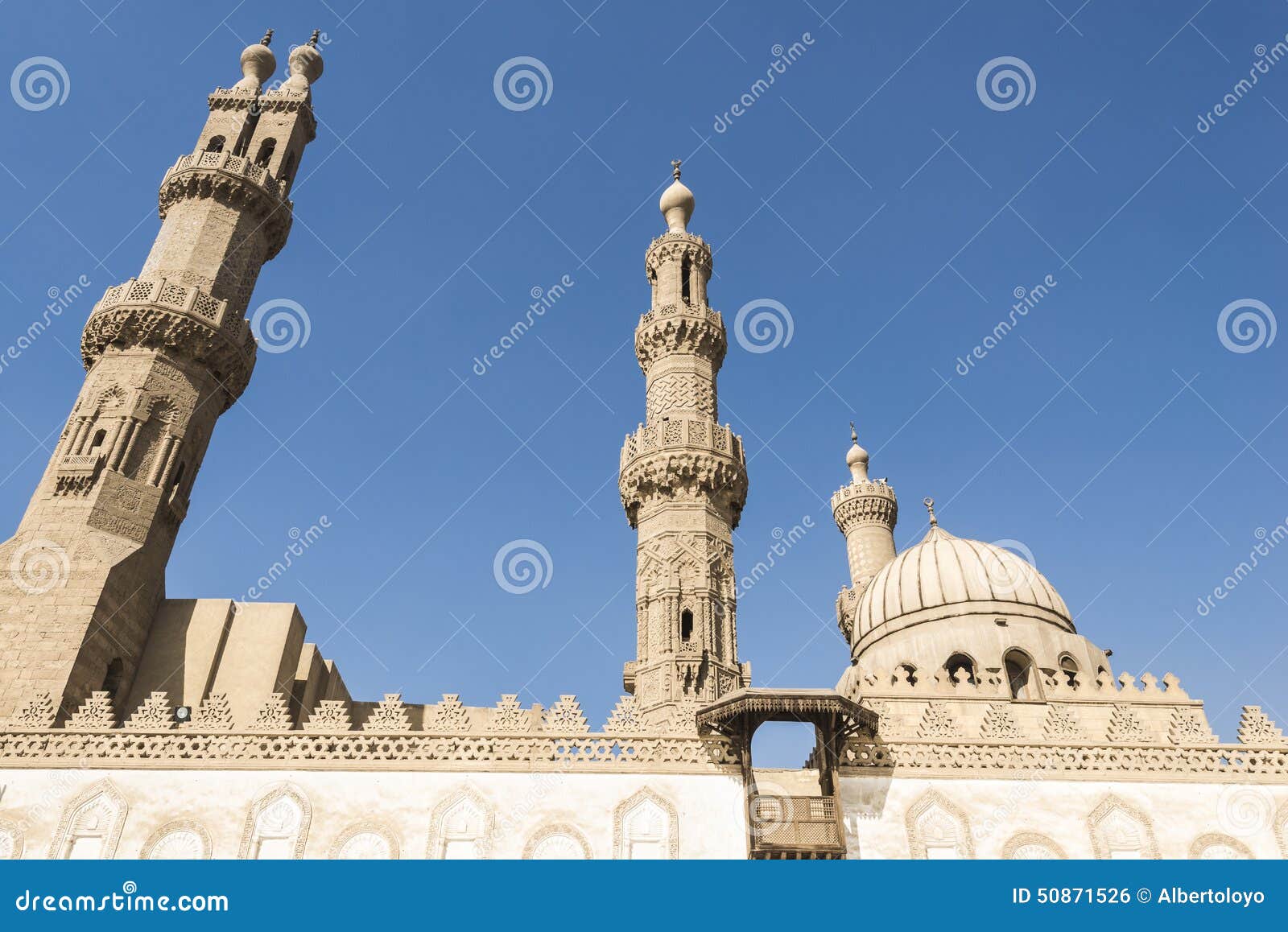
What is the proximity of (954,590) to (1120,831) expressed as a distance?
1107 centimetres

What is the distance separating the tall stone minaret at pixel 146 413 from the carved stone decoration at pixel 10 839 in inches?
62.7

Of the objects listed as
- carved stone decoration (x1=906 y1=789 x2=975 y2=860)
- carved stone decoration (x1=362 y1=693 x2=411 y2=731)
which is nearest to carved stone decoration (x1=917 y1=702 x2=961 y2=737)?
carved stone decoration (x1=906 y1=789 x2=975 y2=860)

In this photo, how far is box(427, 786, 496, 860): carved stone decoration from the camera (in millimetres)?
11359

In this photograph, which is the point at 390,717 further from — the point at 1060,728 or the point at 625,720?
the point at 1060,728

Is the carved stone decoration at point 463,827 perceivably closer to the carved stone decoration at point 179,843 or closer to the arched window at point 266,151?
the carved stone decoration at point 179,843

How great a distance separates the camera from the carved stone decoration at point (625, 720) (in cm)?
1239

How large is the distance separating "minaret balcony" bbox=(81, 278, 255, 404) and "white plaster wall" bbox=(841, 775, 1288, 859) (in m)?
14.5

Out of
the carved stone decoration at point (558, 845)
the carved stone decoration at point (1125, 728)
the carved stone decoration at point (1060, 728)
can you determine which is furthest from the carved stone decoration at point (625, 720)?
the carved stone decoration at point (1125, 728)

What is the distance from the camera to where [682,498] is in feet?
59.4

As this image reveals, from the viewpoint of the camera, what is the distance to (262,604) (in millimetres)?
15969

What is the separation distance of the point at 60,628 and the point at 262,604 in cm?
307

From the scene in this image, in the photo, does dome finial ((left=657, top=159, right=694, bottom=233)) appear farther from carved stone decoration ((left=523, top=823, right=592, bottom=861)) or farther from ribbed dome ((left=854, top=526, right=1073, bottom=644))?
carved stone decoration ((left=523, top=823, right=592, bottom=861))
